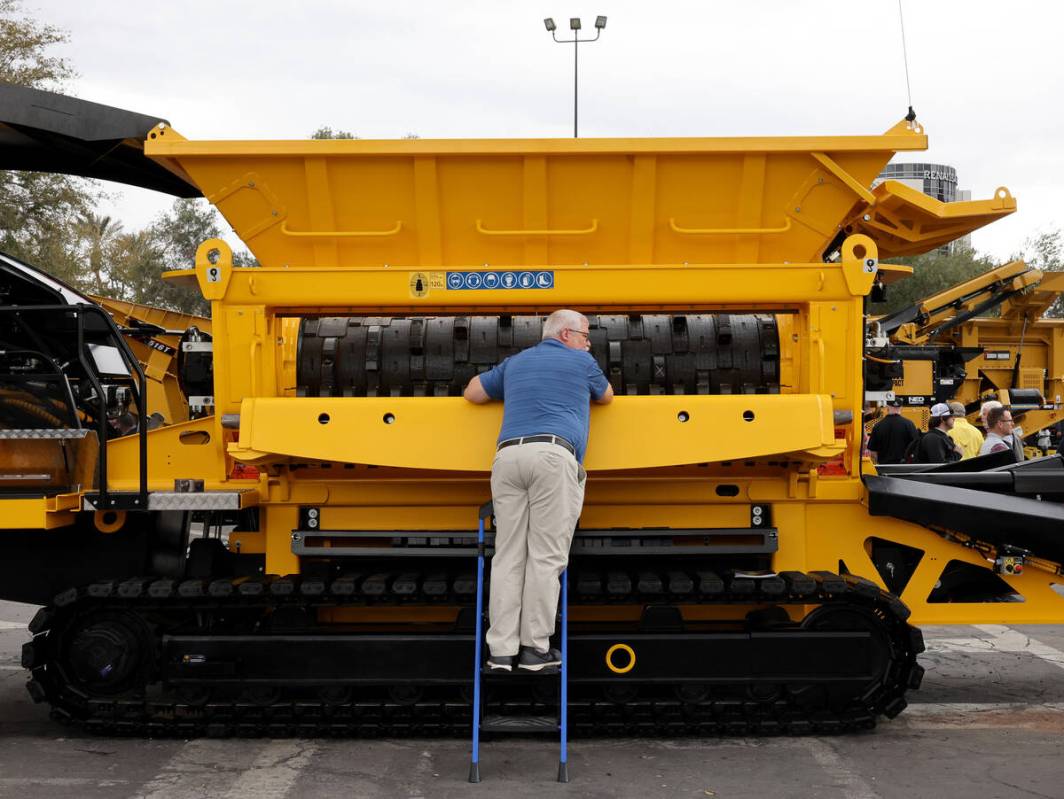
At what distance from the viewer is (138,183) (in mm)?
7129

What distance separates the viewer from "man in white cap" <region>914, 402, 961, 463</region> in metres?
10.4

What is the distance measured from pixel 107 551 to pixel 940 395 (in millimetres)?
12803

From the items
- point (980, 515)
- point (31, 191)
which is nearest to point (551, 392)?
point (980, 515)

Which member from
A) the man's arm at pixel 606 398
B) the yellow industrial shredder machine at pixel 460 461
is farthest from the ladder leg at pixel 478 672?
the man's arm at pixel 606 398

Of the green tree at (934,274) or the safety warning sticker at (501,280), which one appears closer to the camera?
the safety warning sticker at (501,280)

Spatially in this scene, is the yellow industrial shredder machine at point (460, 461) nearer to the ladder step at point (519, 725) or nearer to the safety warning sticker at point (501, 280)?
the safety warning sticker at point (501, 280)

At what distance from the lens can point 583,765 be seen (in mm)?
5496

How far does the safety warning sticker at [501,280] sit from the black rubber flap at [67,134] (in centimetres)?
182

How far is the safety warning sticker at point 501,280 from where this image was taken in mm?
6125

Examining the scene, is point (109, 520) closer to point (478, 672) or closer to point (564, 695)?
point (478, 672)

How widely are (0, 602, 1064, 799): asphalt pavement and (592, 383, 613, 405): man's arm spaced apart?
176cm

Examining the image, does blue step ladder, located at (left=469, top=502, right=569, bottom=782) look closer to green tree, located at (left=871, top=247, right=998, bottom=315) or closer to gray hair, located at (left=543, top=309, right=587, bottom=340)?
gray hair, located at (left=543, top=309, right=587, bottom=340)

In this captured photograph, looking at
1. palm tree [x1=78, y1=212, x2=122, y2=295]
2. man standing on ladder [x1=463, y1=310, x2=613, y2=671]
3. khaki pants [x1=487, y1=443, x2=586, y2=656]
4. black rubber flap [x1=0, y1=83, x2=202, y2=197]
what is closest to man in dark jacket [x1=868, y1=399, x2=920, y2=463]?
man standing on ladder [x1=463, y1=310, x2=613, y2=671]

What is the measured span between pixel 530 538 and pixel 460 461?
581mm
